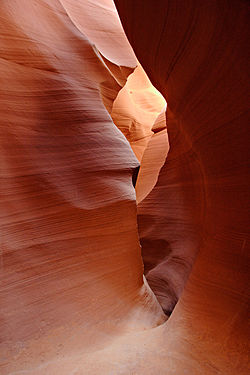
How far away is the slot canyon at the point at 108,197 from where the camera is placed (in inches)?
56.0

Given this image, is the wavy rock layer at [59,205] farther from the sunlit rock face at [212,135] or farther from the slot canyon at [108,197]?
the sunlit rock face at [212,135]

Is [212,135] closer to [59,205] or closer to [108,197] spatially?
[108,197]

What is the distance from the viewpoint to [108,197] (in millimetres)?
2432

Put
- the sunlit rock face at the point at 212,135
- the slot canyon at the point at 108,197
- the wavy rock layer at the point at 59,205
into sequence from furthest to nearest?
the wavy rock layer at the point at 59,205 < the slot canyon at the point at 108,197 < the sunlit rock face at the point at 212,135

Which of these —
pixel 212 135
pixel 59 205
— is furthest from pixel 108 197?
pixel 212 135

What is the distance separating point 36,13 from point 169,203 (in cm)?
265

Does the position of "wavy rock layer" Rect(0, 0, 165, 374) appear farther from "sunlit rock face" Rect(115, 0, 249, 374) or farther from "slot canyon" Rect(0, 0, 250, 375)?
"sunlit rock face" Rect(115, 0, 249, 374)

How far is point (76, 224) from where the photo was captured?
2.20 meters

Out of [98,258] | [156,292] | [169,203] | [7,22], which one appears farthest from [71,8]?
[156,292]

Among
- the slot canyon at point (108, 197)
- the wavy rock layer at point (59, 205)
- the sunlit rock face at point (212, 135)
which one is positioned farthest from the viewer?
the wavy rock layer at point (59, 205)

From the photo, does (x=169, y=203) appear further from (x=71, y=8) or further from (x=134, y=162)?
(x=71, y=8)

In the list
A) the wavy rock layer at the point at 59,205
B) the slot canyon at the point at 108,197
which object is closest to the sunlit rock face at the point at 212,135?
the slot canyon at the point at 108,197

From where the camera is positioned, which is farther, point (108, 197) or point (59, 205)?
point (108, 197)

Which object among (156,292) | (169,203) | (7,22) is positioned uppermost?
(7,22)
